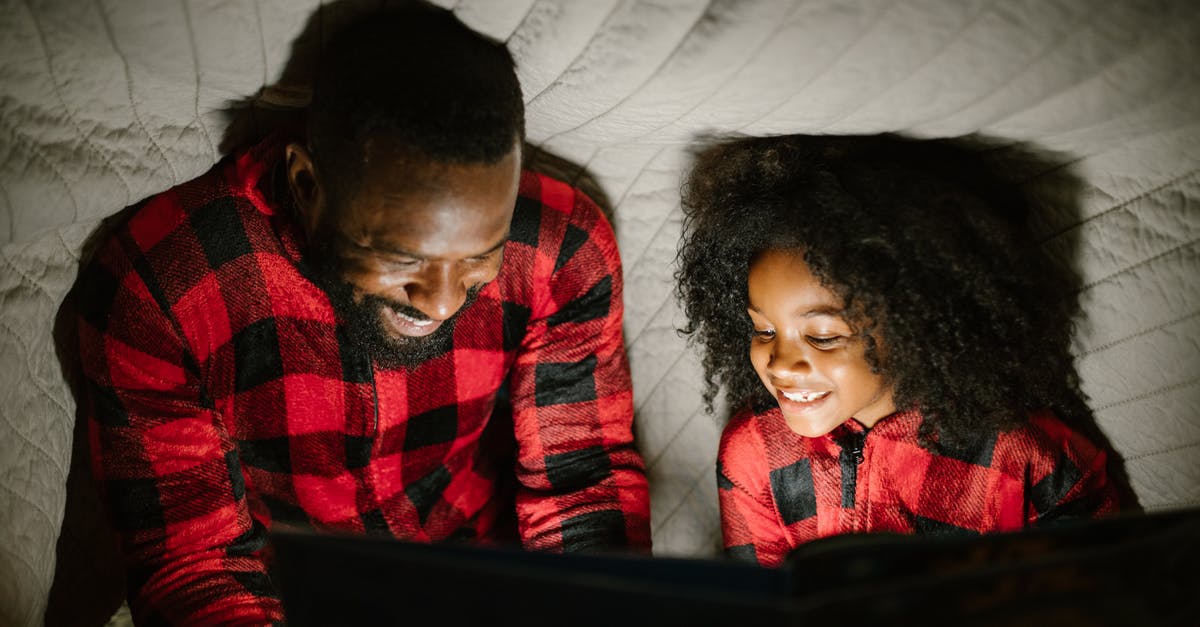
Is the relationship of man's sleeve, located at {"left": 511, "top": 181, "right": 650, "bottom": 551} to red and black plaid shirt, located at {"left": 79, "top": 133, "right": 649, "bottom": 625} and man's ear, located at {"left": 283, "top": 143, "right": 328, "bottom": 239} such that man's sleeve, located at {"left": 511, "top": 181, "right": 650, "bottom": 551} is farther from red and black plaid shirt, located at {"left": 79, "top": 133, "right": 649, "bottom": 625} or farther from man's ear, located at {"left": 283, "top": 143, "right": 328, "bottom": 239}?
man's ear, located at {"left": 283, "top": 143, "right": 328, "bottom": 239}

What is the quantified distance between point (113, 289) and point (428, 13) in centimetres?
46

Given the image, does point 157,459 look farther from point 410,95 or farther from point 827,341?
point 827,341

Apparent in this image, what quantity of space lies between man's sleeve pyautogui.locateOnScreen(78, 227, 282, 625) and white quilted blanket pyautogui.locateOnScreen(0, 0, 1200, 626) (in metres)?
0.07

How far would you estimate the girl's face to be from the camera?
34.5 inches

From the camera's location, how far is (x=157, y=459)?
3.01 feet

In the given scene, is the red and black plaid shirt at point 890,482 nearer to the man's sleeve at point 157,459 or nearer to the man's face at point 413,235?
the man's face at point 413,235

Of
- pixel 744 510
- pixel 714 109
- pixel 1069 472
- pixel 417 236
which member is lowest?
pixel 744 510

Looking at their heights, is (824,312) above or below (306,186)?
below

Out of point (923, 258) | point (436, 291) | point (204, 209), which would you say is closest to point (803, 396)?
point (923, 258)

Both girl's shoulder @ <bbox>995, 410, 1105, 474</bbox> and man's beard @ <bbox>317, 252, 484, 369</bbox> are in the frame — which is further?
girl's shoulder @ <bbox>995, 410, 1105, 474</bbox>

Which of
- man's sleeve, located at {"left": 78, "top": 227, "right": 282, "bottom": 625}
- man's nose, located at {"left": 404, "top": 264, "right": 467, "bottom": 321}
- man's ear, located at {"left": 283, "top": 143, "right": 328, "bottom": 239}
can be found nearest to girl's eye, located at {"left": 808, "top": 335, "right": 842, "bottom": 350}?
man's nose, located at {"left": 404, "top": 264, "right": 467, "bottom": 321}

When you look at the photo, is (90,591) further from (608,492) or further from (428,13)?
(428,13)

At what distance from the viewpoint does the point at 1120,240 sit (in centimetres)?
81

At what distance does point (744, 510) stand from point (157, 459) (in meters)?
0.77
